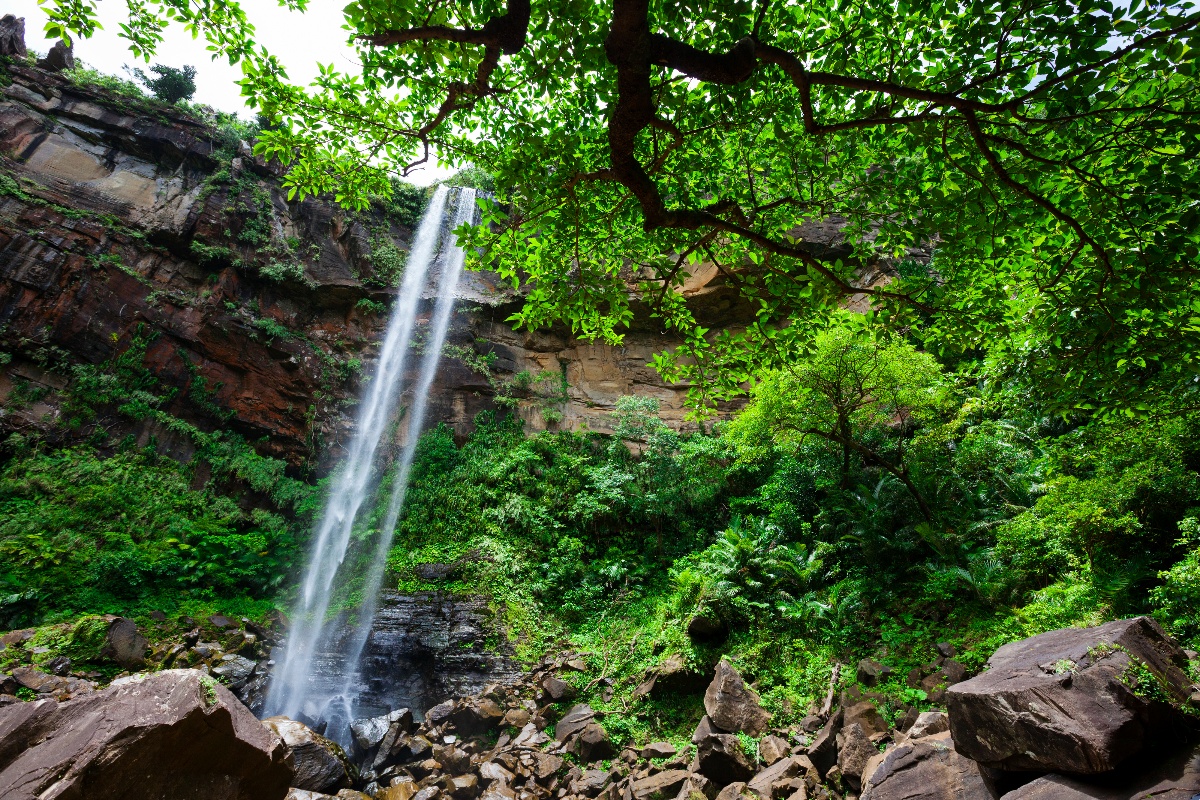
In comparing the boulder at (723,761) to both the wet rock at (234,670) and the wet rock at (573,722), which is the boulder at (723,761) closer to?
the wet rock at (573,722)

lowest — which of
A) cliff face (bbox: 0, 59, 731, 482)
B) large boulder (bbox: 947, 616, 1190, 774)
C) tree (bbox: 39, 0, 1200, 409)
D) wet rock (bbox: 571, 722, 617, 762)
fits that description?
wet rock (bbox: 571, 722, 617, 762)

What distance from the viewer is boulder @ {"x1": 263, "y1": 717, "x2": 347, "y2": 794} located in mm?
6758

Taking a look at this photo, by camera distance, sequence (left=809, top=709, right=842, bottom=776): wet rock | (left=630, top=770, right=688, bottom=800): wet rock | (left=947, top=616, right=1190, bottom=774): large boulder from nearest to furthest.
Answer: (left=947, top=616, right=1190, bottom=774): large boulder → (left=809, top=709, right=842, bottom=776): wet rock → (left=630, top=770, right=688, bottom=800): wet rock

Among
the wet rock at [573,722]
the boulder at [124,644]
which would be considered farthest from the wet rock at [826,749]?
the boulder at [124,644]

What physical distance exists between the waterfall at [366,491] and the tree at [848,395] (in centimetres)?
918

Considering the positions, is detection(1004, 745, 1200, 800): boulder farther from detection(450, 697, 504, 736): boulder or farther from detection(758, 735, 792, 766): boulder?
detection(450, 697, 504, 736): boulder

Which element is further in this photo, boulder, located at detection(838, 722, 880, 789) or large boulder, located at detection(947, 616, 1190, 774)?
boulder, located at detection(838, 722, 880, 789)

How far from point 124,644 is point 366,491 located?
7.09m

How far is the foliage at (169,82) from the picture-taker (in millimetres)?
16875

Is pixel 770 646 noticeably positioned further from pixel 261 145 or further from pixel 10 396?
pixel 10 396

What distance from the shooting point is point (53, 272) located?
A: 13.0m

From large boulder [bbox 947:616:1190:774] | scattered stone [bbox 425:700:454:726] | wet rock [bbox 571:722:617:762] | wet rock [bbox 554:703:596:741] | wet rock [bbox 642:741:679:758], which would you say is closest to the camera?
large boulder [bbox 947:616:1190:774]

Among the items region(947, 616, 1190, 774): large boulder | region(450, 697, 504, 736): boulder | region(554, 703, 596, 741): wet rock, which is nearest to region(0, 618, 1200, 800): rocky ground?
region(947, 616, 1190, 774): large boulder

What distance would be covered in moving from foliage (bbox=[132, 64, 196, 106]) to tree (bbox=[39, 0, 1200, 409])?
1789cm
